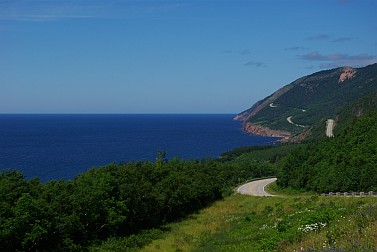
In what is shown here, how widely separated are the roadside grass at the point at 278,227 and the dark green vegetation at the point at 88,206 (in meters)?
3.35

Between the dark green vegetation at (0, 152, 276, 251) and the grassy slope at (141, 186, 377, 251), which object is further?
the dark green vegetation at (0, 152, 276, 251)

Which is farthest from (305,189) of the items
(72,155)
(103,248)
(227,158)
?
(72,155)

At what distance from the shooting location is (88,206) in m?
37.7

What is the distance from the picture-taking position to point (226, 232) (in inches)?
1604

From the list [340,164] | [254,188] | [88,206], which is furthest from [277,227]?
[254,188]

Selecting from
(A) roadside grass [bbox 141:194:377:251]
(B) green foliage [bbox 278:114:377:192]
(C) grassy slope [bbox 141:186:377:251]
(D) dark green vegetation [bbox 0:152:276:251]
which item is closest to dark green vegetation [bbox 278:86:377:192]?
(B) green foliage [bbox 278:114:377:192]

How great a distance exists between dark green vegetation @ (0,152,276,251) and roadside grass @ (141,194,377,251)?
3.35 meters

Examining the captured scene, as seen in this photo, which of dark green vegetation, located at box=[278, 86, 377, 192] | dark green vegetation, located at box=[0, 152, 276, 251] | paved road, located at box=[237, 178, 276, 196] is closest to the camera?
dark green vegetation, located at box=[0, 152, 276, 251]

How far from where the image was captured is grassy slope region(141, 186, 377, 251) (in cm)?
1767

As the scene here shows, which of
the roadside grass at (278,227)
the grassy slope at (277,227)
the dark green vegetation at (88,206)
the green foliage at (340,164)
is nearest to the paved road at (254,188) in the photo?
the roadside grass at (278,227)

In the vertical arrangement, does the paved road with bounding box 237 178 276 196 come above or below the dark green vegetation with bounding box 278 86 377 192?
below

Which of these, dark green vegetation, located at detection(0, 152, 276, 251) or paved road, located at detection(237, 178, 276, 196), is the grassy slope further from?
paved road, located at detection(237, 178, 276, 196)

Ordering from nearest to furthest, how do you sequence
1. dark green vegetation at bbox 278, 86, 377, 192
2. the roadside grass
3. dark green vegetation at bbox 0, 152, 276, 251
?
the roadside grass, dark green vegetation at bbox 0, 152, 276, 251, dark green vegetation at bbox 278, 86, 377, 192

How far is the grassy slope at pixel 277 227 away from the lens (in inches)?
696
